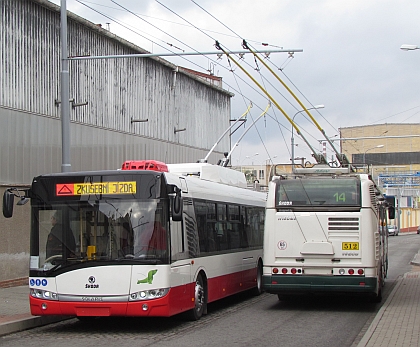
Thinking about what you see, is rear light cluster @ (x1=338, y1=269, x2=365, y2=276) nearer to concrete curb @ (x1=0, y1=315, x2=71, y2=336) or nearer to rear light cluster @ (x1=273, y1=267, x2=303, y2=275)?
rear light cluster @ (x1=273, y1=267, x2=303, y2=275)

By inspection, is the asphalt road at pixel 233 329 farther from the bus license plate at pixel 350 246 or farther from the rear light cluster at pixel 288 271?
the bus license plate at pixel 350 246

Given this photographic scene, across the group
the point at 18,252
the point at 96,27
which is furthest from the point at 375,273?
the point at 96,27

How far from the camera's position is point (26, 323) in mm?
11984

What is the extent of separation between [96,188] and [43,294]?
1.91m

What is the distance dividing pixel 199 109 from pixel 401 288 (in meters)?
15.8

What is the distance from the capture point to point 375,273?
1387 cm

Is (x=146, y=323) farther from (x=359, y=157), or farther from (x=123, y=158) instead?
(x=359, y=157)

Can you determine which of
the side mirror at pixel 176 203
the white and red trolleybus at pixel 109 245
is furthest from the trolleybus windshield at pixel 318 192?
the side mirror at pixel 176 203

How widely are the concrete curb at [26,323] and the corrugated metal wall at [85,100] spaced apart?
5.95 meters

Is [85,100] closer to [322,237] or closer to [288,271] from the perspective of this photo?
[288,271]

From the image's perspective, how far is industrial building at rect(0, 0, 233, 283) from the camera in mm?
18250

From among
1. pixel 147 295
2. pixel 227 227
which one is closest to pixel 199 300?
pixel 147 295

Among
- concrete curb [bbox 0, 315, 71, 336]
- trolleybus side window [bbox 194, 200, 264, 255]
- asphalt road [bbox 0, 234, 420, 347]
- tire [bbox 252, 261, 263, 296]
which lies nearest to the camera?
asphalt road [bbox 0, 234, 420, 347]

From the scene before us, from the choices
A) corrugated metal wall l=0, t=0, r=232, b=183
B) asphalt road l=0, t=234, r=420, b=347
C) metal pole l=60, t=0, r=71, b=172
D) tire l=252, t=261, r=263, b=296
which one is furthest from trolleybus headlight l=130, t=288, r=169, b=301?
corrugated metal wall l=0, t=0, r=232, b=183
